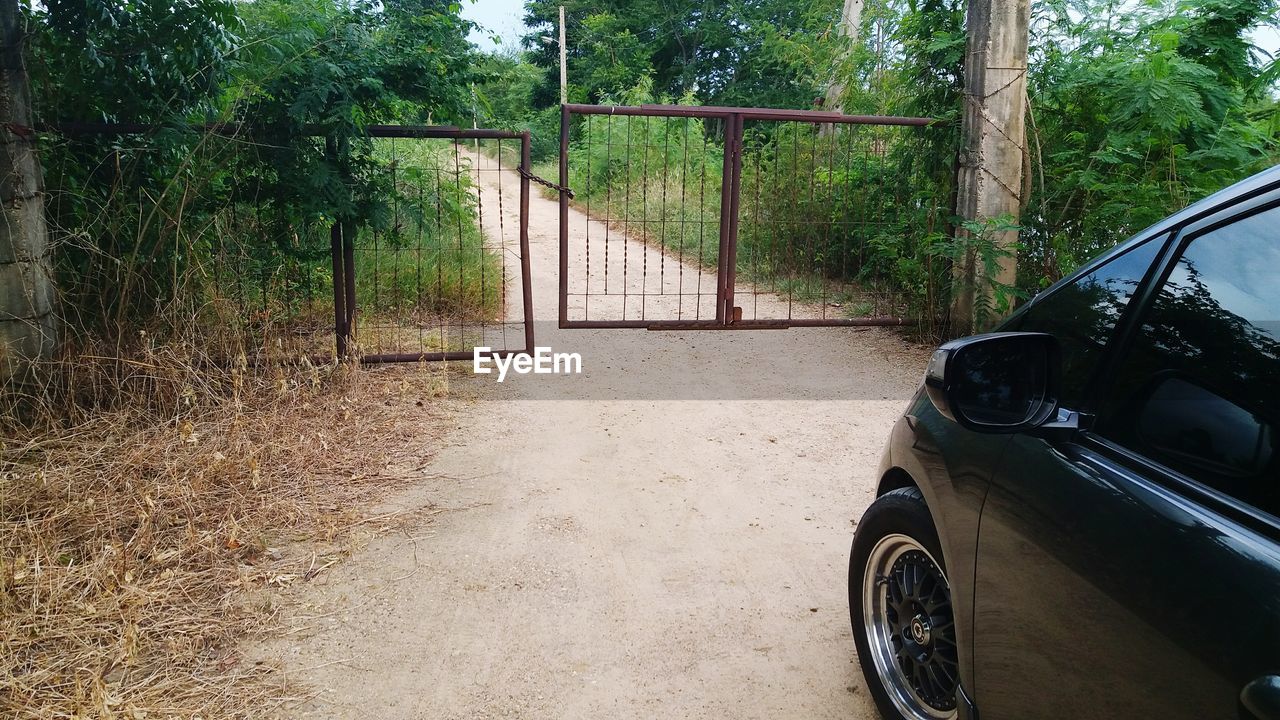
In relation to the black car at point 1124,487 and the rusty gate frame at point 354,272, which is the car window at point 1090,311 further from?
the rusty gate frame at point 354,272

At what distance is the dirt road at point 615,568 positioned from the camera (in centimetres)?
357

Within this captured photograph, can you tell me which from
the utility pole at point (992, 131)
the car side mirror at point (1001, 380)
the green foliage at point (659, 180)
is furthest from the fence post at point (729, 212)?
the green foliage at point (659, 180)

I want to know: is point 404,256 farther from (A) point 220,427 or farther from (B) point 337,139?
(A) point 220,427

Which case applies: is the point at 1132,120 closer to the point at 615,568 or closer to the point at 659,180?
the point at 615,568

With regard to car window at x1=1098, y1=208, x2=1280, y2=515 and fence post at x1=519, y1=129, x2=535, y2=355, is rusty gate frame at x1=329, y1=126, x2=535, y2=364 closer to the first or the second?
fence post at x1=519, y1=129, x2=535, y2=355

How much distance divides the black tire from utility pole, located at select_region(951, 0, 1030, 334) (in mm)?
5346

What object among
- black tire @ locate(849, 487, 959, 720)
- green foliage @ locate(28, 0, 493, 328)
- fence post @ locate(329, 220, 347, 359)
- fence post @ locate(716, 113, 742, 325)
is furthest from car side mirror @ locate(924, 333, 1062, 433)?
fence post @ locate(329, 220, 347, 359)

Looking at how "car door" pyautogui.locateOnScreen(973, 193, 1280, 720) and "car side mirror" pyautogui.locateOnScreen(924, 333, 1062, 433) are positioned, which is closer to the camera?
"car door" pyautogui.locateOnScreen(973, 193, 1280, 720)

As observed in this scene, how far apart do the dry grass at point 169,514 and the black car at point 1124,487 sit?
2.49 metres

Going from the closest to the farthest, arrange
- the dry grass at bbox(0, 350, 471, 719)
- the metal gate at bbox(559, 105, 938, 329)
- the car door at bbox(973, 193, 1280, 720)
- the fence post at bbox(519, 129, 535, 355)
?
1. the car door at bbox(973, 193, 1280, 720)
2. the dry grass at bbox(0, 350, 471, 719)
3. the fence post at bbox(519, 129, 535, 355)
4. the metal gate at bbox(559, 105, 938, 329)

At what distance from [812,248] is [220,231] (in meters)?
7.78

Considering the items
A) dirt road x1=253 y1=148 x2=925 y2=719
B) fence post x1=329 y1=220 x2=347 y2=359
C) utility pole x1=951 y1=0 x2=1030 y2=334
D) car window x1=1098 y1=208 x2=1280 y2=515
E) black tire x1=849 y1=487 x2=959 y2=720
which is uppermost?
utility pole x1=951 y1=0 x2=1030 y2=334

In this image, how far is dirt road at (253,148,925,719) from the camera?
357 cm

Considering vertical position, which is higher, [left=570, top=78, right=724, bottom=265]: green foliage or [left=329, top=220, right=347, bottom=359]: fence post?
[left=570, top=78, right=724, bottom=265]: green foliage
